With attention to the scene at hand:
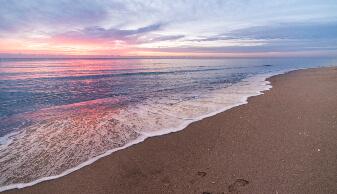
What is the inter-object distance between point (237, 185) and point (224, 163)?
78cm

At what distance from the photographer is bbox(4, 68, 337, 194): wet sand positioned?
13.9ft

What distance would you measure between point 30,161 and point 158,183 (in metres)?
3.01

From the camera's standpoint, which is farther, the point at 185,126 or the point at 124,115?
the point at 124,115

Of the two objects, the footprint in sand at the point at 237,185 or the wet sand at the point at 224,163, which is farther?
the wet sand at the point at 224,163

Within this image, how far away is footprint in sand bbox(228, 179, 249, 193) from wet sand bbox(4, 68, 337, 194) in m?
0.02

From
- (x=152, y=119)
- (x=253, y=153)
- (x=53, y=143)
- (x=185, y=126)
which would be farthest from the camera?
(x=152, y=119)

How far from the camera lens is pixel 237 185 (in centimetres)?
421

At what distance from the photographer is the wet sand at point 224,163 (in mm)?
4227

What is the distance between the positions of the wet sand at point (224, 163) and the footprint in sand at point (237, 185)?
0.05 feet

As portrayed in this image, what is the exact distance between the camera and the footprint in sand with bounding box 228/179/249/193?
161 inches

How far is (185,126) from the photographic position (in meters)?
7.70

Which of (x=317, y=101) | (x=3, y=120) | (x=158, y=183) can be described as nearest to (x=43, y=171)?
(x=158, y=183)

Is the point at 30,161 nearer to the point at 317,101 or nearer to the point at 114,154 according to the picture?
the point at 114,154

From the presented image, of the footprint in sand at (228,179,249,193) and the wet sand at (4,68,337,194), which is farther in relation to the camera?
the wet sand at (4,68,337,194)
